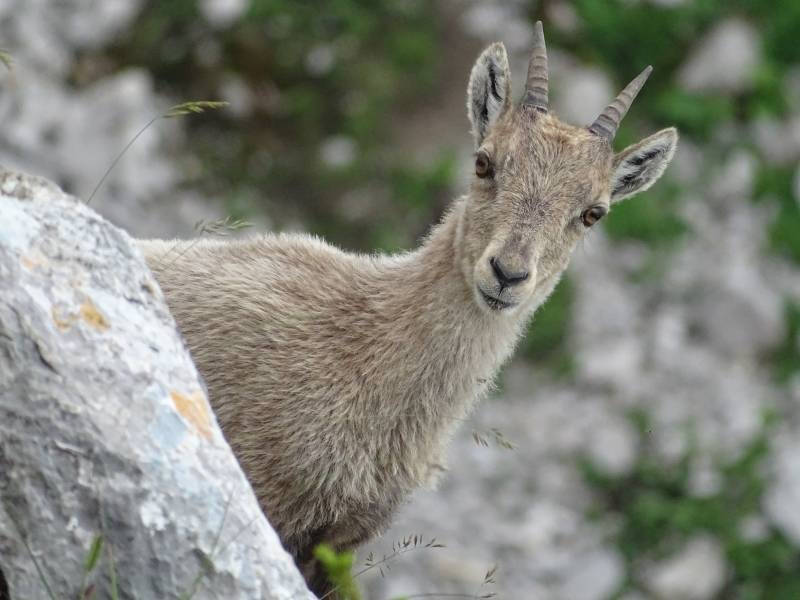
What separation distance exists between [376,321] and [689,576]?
703cm

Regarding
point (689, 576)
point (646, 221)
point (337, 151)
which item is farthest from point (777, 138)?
point (689, 576)

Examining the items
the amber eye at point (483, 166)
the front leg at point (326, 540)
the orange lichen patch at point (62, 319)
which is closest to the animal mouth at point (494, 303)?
the amber eye at point (483, 166)

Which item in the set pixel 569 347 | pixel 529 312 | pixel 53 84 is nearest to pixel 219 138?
pixel 53 84

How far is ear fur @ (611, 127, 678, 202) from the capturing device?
7094 millimetres

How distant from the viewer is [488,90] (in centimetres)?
710

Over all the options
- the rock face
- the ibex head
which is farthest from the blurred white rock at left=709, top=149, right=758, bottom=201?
the rock face

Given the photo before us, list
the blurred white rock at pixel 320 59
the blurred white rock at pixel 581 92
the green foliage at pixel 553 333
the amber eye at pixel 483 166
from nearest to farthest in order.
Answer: the amber eye at pixel 483 166, the green foliage at pixel 553 333, the blurred white rock at pixel 320 59, the blurred white rock at pixel 581 92

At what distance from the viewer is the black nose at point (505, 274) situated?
6168 millimetres

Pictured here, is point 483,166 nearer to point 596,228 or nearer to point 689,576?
point 596,228

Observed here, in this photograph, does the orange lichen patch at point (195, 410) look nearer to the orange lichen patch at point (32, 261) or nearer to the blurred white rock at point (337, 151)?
the orange lichen patch at point (32, 261)

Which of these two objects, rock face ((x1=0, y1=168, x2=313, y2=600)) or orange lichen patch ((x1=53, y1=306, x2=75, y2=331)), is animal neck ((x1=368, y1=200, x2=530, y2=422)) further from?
orange lichen patch ((x1=53, y1=306, x2=75, y2=331))

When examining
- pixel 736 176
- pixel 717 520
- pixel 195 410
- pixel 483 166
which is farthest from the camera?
pixel 736 176

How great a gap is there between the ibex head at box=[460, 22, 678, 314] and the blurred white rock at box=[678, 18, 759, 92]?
8928 mm

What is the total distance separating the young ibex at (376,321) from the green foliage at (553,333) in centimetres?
695
